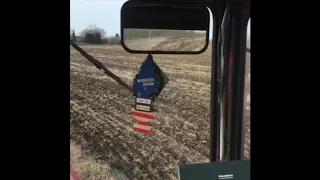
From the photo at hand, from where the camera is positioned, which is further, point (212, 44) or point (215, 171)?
point (212, 44)

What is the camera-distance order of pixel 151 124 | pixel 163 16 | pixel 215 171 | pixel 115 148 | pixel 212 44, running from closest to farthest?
pixel 215 171 < pixel 163 16 < pixel 212 44 < pixel 151 124 < pixel 115 148

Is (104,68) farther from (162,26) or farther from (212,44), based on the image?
(212,44)

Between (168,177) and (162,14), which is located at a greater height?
(162,14)

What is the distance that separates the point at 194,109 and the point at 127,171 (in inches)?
23.2

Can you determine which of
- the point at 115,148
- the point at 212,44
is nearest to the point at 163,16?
the point at 212,44

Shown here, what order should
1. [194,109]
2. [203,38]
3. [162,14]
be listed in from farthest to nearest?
[194,109] < [203,38] < [162,14]

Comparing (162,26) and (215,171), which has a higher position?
(162,26)

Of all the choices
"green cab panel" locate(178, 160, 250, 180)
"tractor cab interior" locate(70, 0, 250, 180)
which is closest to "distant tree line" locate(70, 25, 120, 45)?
"tractor cab interior" locate(70, 0, 250, 180)

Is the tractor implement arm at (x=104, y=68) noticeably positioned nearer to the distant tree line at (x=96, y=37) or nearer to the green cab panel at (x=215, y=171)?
the distant tree line at (x=96, y=37)
